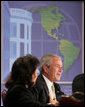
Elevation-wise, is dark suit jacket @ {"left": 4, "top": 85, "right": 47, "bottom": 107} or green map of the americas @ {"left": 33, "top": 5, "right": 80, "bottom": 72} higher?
green map of the americas @ {"left": 33, "top": 5, "right": 80, "bottom": 72}

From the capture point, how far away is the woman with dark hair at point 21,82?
1.90 metres

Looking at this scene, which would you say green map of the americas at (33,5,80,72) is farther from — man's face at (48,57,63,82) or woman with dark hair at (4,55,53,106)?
woman with dark hair at (4,55,53,106)

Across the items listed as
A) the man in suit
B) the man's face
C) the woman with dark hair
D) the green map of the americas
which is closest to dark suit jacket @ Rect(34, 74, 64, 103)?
the man in suit

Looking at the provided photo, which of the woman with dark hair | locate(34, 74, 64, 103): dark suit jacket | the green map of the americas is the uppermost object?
the green map of the americas

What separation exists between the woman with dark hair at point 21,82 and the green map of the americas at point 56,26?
12.2 feet

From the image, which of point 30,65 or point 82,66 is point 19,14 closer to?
point 82,66

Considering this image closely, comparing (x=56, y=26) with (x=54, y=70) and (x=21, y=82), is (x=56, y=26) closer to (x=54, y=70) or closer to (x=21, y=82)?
(x=54, y=70)

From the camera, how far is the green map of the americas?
5.72 metres

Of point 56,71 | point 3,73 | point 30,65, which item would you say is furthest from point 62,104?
point 3,73

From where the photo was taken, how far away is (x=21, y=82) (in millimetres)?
2012

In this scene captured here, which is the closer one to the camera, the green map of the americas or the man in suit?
the man in suit

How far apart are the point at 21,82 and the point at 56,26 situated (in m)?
3.86

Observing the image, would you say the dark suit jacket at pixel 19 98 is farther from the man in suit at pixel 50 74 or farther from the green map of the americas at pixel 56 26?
the green map of the americas at pixel 56 26

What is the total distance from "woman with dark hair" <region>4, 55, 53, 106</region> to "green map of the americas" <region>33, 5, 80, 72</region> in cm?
373
